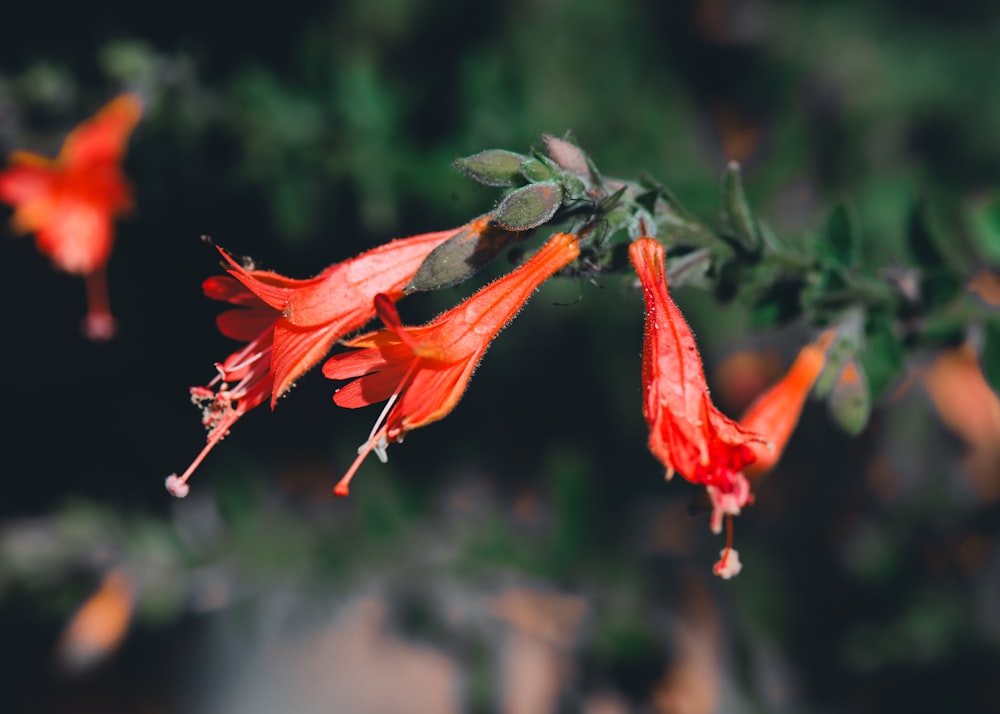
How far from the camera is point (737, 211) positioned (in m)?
2.30

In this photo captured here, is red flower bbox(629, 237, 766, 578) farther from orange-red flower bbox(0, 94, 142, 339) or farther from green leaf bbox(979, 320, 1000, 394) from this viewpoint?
orange-red flower bbox(0, 94, 142, 339)

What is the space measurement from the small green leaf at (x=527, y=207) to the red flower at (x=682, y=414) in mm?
253

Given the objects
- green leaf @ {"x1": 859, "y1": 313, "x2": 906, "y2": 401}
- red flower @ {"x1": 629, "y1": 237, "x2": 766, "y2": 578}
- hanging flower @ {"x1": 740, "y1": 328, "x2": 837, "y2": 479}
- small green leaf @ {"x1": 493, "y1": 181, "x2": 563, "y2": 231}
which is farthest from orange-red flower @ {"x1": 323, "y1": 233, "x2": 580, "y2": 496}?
green leaf @ {"x1": 859, "y1": 313, "x2": 906, "y2": 401}

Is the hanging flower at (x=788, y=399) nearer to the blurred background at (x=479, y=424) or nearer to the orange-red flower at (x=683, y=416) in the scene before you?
the orange-red flower at (x=683, y=416)

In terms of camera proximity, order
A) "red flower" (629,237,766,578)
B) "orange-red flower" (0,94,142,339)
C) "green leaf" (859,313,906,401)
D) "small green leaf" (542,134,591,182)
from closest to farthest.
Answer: "red flower" (629,237,766,578) → "small green leaf" (542,134,591,182) → "green leaf" (859,313,906,401) → "orange-red flower" (0,94,142,339)

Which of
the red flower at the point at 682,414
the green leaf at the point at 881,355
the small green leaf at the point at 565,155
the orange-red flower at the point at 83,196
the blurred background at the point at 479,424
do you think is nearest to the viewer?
the red flower at the point at 682,414

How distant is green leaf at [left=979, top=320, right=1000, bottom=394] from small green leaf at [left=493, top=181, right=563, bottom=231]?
160 centimetres

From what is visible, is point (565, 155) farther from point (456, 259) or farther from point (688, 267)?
point (688, 267)

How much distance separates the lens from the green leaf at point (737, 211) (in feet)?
7.45

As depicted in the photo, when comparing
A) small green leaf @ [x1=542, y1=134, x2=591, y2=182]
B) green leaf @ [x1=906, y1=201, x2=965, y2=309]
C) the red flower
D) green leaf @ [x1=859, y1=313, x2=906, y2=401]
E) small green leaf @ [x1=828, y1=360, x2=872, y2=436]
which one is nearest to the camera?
the red flower

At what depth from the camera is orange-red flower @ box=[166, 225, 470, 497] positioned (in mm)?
2125

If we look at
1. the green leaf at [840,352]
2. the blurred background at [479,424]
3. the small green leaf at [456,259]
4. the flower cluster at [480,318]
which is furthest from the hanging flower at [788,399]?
the blurred background at [479,424]

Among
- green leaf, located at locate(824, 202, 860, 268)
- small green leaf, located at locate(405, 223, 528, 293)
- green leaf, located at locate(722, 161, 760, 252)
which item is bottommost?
green leaf, located at locate(824, 202, 860, 268)

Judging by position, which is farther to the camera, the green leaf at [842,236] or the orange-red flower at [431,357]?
the green leaf at [842,236]
